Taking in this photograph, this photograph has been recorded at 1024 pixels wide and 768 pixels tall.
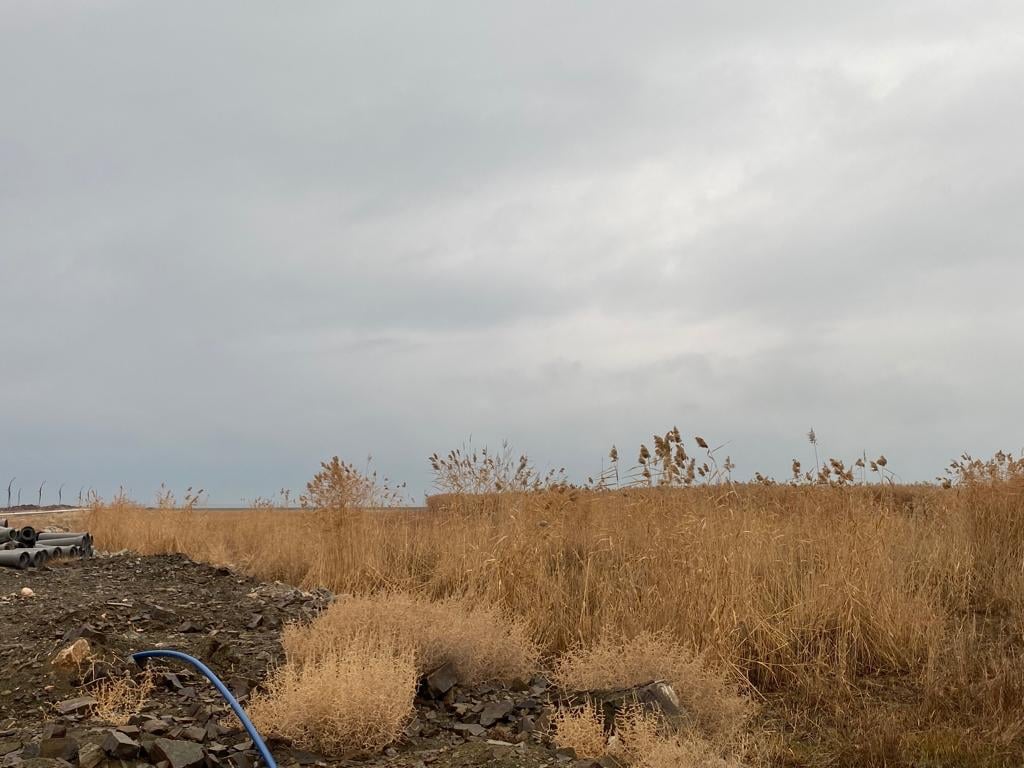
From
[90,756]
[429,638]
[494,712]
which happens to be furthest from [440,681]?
[90,756]

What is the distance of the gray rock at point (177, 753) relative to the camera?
3588mm

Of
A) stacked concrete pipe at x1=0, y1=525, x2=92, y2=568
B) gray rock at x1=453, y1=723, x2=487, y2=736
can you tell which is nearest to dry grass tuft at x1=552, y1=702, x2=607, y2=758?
gray rock at x1=453, y1=723, x2=487, y2=736

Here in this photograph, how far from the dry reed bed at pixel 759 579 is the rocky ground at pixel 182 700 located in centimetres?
119

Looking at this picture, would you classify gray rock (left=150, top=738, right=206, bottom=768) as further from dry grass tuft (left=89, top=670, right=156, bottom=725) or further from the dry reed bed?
the dry reed bed

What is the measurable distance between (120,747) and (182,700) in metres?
1.00

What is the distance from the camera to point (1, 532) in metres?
12.0

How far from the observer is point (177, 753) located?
364 cm

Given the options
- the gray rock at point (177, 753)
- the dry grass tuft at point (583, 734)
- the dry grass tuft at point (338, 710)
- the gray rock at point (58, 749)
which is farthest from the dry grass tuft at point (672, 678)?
the gray rock at point (58, 749)

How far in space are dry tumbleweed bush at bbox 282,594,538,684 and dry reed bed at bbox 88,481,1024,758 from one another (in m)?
0.69

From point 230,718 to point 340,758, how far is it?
697mm

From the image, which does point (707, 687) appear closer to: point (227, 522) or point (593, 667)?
point (593, 667)

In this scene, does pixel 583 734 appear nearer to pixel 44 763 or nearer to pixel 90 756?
pixel 90 756

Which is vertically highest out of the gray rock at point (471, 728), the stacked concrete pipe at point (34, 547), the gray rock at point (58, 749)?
the stacked concrete pipe at point (34, 547)

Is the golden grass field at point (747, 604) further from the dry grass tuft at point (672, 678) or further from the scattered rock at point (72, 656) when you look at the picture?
the scattered rock at point (72, 656)
